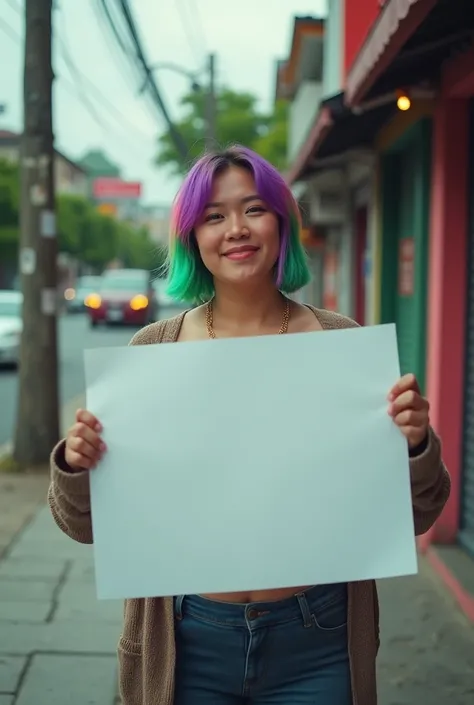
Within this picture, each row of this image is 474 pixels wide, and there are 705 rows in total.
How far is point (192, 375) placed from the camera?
1.77 m

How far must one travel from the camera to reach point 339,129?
267 inches

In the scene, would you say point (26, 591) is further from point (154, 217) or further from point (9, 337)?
point (154, 217)

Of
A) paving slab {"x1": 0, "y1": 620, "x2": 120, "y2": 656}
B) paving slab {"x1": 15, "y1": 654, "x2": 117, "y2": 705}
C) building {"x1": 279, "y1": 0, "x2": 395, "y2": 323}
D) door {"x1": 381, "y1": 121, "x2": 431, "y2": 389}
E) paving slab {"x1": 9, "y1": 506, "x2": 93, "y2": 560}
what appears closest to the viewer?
paving slab {"x1": 15, "y1": 654, "x2": 117, "y2": 705}

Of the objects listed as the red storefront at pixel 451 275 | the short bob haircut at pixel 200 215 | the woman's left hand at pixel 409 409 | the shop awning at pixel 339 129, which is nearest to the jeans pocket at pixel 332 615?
the woman's left hand at pixel 409 409

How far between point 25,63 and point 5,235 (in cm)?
4136

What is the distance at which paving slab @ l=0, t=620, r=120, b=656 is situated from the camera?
3.84 metres

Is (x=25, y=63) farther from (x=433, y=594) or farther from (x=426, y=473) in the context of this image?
(x=426, y=473)

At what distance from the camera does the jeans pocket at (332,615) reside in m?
1.87

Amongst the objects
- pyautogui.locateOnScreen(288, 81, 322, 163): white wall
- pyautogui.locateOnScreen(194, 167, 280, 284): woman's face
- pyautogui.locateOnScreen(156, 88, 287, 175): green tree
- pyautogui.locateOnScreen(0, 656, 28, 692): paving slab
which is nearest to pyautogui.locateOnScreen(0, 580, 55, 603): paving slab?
pyautogui.locateOnScreen(0, 656, 28, 692): paving slab

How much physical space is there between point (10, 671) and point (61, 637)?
0.39 m

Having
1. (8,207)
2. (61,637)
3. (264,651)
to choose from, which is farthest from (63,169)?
(264,651)

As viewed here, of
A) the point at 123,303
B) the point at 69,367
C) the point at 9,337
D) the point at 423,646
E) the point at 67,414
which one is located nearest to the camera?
the point at 423,646

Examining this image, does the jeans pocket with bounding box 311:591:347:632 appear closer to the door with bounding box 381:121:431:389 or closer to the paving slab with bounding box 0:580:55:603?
Answer: the paving slab with bounding box 0:580:55:603

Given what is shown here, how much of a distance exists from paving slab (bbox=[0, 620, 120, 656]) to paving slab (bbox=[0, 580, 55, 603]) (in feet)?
1.12
